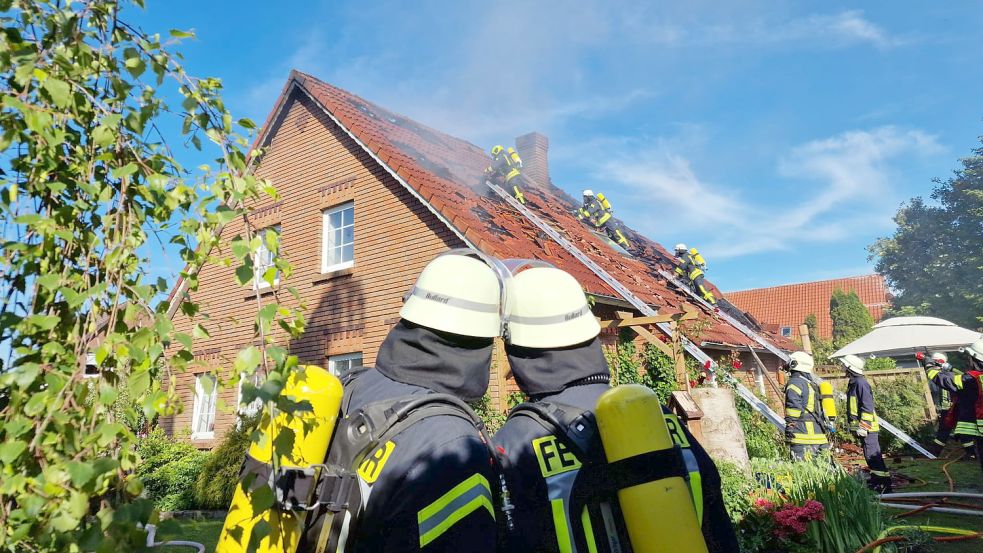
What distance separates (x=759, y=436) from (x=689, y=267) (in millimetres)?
4822

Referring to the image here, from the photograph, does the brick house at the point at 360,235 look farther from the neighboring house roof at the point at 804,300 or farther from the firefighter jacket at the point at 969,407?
the neighboring house roof at the point at 804,300

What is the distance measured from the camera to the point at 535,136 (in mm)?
16438

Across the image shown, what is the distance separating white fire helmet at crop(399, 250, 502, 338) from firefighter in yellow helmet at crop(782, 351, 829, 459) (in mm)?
6994

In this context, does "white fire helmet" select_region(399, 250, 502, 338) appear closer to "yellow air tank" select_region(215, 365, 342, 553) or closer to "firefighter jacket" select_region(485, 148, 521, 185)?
"yellow air tank" select_region(215, 365, 342, 553)

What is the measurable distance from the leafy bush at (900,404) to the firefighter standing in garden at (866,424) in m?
4.78

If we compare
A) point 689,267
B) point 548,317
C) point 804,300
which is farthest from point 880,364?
point 804,300

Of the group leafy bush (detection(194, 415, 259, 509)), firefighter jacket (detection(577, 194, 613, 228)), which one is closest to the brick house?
leafy bush (detection(194, 415, 259, 509))

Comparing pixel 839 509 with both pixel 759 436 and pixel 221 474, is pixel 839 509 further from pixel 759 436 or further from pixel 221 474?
pixel 221 474

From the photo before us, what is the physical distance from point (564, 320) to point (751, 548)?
14.1ft

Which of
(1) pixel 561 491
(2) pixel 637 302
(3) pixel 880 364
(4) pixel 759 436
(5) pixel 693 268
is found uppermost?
(5) pixel 693 268

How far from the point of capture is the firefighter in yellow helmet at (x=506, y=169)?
1177 centimetres

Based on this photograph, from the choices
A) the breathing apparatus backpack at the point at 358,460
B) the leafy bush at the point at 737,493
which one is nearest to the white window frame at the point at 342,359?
the leafy bush at the point at 737,493

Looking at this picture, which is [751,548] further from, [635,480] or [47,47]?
[47,47]

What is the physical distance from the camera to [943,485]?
26.8 feet
